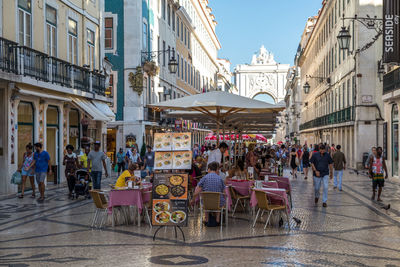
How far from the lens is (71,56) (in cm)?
2209

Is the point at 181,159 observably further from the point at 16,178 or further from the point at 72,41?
the point at 72,41

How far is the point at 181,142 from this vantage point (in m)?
10.2

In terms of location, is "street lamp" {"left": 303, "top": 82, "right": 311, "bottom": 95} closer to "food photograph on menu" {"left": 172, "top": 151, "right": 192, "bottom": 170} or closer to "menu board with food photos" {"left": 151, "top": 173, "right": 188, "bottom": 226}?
"food photograph on menu" {"left": 172, "top": 151, "right": 192, "bottom": 170}

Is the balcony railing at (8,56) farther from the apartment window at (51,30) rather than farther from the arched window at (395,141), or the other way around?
the arched window at (395,141)

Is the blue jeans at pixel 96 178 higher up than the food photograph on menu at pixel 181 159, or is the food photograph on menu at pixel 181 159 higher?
the food photograph on menu at pixel 181 159

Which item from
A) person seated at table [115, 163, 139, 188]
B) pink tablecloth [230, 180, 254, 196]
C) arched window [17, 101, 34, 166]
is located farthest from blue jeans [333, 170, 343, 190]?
arched window [17, 101, 34, 166]

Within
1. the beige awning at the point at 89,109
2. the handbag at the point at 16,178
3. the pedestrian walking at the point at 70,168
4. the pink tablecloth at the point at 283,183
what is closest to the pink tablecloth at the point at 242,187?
the pink tablecloth at the point at 283,183

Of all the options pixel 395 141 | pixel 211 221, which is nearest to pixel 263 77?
pixel 395 141

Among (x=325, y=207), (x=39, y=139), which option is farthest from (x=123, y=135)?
(x=325, y=207)

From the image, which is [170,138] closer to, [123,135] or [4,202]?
[4,202]

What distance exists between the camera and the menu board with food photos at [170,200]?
9.23 m

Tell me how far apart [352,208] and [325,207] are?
67 centimetres

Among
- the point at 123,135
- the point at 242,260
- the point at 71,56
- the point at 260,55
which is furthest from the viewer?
the point at 260,55

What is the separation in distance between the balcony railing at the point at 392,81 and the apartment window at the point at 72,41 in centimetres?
1323
